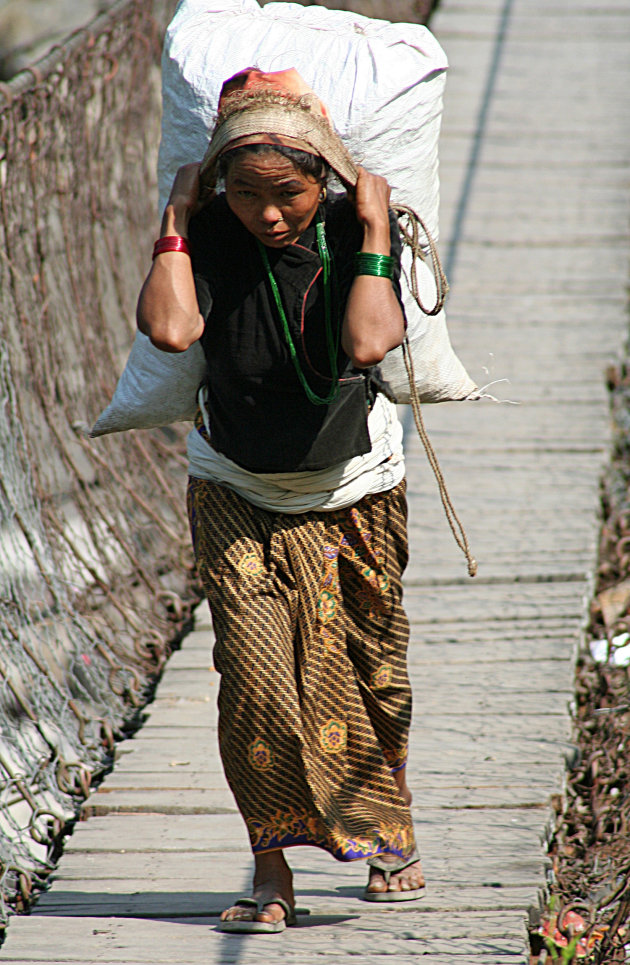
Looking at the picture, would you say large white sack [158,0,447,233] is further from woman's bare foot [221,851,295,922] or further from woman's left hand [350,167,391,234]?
woman's bare foot [221,851,295,922]

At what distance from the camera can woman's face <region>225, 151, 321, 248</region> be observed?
1.94 meters

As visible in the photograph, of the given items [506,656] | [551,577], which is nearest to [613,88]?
[551,577]

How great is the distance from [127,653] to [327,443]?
5.68 ft

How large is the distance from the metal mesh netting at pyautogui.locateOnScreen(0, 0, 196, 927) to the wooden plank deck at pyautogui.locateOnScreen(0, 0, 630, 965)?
18cm

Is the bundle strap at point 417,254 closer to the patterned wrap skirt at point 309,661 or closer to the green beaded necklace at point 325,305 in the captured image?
the green beaded necklace at point 325,305

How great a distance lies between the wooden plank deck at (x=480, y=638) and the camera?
7.68 feet

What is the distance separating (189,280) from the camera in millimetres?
2057

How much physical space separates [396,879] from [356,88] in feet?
4.76

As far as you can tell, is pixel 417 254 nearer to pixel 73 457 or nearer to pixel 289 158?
pixel 289 158

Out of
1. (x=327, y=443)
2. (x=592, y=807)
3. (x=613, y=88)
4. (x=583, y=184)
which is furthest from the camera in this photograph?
(x=613, y=88)

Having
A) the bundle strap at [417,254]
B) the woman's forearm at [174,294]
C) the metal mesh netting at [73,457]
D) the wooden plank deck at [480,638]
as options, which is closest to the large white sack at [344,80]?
the bundle strap at [417,254]

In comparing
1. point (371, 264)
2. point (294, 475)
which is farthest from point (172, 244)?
point (294, 475)

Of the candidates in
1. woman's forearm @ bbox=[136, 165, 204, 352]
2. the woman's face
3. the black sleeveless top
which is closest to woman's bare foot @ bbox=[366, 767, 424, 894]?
the black sleeveless top

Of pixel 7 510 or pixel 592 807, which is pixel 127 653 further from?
pixel 592 807
